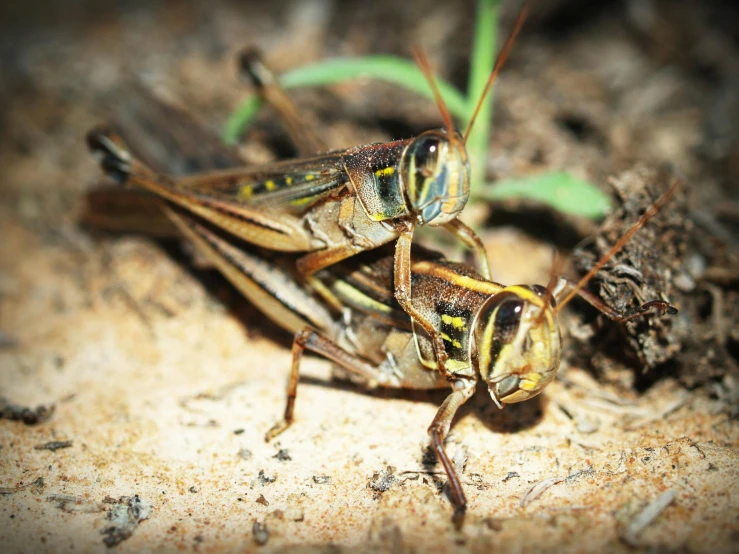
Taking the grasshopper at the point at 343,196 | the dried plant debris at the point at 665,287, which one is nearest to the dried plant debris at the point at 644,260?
the dried plant debris at the point at 665,287

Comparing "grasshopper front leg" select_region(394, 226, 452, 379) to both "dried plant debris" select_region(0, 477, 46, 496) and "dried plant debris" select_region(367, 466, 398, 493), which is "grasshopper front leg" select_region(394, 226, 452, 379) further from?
"dried plant debris" select_region(0, 477, 46, 496)

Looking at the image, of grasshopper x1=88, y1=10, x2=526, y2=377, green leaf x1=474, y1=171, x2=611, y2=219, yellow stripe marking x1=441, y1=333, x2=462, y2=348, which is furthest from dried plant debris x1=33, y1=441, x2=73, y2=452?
green leaf x1=474, y1=171, x2=611, y2=219

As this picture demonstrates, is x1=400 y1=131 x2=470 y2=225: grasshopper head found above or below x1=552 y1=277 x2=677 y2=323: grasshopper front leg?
above

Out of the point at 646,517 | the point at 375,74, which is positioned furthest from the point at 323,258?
the point at 646,517

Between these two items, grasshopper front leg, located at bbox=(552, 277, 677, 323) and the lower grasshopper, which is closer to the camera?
the lower grasshopper

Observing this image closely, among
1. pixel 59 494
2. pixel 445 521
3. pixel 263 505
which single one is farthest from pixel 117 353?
pixel 445 521

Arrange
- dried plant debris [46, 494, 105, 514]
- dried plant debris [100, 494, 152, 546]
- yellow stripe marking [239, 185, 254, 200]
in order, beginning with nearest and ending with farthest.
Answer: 1. dried plant debris [100, 494, 152, 546]
2. dried plant debris [46, 494, 105, 514]
3. yellow stripe marking [239, 185, 254, 200]
